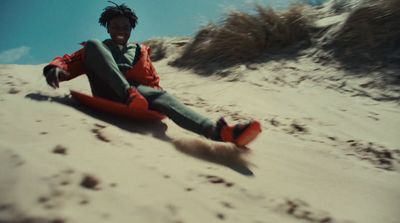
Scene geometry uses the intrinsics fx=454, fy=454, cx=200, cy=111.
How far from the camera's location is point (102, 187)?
64.9 inches

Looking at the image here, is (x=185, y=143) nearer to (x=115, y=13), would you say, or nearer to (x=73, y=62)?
(x=73, y=62)

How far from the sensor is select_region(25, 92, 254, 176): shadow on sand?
2400 mm

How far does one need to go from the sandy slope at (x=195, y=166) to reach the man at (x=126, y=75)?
0.40 feet

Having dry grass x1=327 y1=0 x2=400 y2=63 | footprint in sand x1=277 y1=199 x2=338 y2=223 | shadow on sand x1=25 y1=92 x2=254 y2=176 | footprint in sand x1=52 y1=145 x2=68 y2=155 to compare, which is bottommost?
footprint in sand x1=277 y1=199 x2=338 y2=223

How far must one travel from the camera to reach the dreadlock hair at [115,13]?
3408 mm

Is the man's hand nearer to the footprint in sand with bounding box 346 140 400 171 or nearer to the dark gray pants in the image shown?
the dark gray pants

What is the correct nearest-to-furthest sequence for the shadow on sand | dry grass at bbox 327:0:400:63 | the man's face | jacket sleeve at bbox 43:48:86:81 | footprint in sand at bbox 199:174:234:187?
1. footprint in sand at bbox 199:174:234:187
2. the shadow on sand
3. jacket sleeve at bbox 43:48:86:81
4. the man's face
5. dry grass at bbox 327:0:400:63

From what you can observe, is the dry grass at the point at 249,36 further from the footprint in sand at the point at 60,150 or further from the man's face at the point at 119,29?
the footprint in sand at the point at 60,150

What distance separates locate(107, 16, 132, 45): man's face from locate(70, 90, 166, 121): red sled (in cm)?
64

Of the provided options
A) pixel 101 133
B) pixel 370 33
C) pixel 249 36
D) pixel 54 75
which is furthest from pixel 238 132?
pixel 249 36

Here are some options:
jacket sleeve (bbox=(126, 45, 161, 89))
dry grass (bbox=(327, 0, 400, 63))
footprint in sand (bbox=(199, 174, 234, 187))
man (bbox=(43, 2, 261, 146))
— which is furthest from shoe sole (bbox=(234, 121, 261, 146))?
dry grass (bbox=(327, 0, 400, 63))

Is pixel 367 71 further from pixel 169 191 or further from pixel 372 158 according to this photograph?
pixel 169 191

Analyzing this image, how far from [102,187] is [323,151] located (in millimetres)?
1690

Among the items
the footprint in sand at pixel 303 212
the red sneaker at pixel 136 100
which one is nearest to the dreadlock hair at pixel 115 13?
the red sneaker at pixel 136 100
